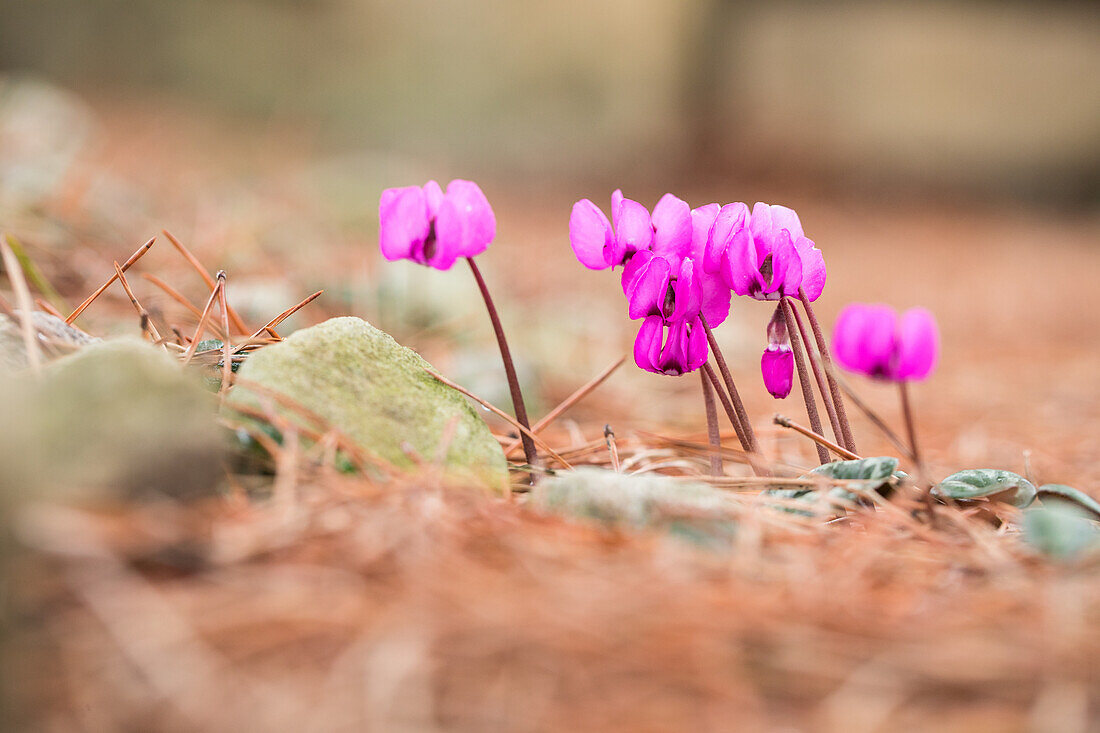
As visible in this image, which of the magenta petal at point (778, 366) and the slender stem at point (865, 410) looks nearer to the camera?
the slender stem at point (865, 410)

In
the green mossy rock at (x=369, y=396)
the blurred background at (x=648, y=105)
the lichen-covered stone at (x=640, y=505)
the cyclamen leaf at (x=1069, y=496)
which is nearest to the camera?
the lichen-covered stone at (x=640, y=505)

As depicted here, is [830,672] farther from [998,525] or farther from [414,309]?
[414,309]

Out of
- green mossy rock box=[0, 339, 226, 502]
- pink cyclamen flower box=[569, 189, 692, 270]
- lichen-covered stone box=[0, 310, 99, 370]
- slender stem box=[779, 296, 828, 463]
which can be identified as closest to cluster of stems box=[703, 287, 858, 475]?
slender stem box=[779, 296, 828, 463]

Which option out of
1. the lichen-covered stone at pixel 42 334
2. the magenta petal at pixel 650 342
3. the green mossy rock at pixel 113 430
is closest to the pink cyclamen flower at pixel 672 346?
the magenta petal at pixel 650 342

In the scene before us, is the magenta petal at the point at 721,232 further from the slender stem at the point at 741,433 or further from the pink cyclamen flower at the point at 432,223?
the pink cyclamen flower at the point at 432,223

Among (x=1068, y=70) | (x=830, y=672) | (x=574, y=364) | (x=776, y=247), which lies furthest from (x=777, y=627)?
(x=1068, y=70)

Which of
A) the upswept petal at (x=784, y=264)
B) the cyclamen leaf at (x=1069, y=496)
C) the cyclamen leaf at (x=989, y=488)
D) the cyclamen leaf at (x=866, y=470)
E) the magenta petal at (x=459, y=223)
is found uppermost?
the magenta petal at (x=459, y=223)

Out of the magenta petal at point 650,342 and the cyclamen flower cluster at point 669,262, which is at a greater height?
→ the cyclamen flower cluster at point 669,262
